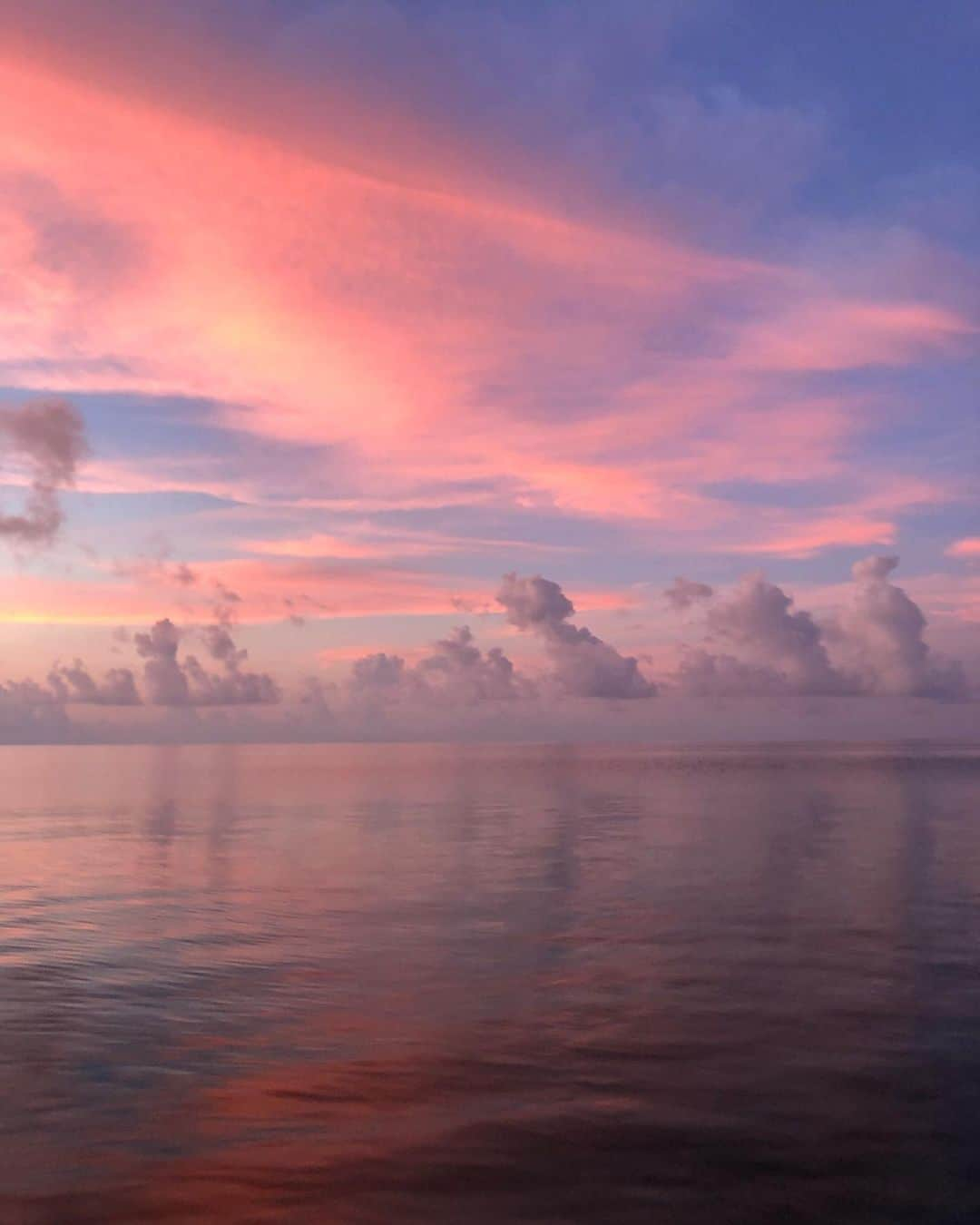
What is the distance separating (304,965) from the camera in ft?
→ 81.4

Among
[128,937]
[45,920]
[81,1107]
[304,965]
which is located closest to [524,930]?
[304,965]

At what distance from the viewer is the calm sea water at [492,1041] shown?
1293 cm

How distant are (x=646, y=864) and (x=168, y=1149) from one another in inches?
1224

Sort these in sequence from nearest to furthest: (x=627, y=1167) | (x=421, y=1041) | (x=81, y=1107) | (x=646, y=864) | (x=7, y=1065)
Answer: (x=627, y=1167) → (x=81, y=1107) → (x=7, y=1065) → (x=421, y=1041) → (x=646, y=864)

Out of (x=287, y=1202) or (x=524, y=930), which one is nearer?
(x=287, y=1202)

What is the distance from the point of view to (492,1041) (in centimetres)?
1866

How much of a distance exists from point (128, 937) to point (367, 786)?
84.1 metres

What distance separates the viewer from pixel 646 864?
43.2 m

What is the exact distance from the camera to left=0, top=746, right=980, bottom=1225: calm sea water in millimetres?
12930

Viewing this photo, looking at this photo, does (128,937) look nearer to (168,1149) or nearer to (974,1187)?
(168,1149)

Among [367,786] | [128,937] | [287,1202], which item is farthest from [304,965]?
[367,786]

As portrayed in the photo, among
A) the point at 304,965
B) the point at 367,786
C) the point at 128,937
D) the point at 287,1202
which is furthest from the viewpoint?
the point at 367,786

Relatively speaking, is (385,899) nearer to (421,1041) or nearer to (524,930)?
(524,930)

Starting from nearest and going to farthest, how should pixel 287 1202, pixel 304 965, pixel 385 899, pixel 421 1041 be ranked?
pixel 287 1202, pixel 421 1041, pixel 304 965, pixel 385 899
